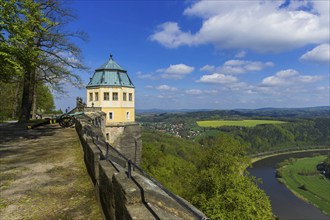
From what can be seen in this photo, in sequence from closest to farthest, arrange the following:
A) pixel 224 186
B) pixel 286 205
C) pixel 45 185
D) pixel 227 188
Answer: pixel 45 185, pixel 227 188, pixel 224 186, pixel 286 205

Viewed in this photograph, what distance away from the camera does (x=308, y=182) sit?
9644cm

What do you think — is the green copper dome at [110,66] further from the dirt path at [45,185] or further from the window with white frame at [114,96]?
the dirt path at [45,185]

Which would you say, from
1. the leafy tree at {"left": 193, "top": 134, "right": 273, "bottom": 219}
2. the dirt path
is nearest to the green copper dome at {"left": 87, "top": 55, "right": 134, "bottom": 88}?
the leafy tree at {"left": 193, "top": 134, "right": 273, "bottom": 219}

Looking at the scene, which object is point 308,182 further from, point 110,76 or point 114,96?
point 110,76

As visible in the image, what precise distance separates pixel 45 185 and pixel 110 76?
2316 cm

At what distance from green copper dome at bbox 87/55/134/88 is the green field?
62.6 metres

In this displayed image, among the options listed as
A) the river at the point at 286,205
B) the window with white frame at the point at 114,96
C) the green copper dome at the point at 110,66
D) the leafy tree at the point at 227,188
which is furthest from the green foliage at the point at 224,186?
the river at the point at 286,205

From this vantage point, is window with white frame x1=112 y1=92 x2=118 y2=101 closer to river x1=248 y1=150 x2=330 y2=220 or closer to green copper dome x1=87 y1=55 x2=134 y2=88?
green copper dome x1=87 y1=55 x2=134 y2=88

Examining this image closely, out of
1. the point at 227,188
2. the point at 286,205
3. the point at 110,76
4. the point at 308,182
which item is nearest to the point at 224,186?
the point at 227,188

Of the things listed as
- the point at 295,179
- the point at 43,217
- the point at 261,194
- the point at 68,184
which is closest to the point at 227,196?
the point at 261,194

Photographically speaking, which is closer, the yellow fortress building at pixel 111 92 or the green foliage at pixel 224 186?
the green foliage at pixel 224 186

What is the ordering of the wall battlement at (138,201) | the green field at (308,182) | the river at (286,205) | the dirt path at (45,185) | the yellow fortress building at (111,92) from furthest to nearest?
the green field at (308,182) → the river at (286,205) → the yellow fortress building at (111,92) → the dirt path at (45,185) → the wall battlement at (138,201)

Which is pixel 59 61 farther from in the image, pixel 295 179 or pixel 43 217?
pixel 295 179

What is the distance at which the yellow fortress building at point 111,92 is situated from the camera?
93.2 ft
